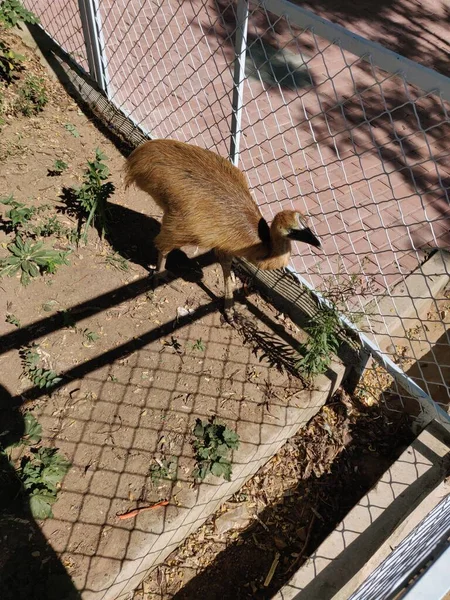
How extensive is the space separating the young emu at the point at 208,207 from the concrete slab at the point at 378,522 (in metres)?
1.57

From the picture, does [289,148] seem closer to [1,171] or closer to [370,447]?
[1,171]

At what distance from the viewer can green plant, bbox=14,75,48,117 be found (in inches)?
207

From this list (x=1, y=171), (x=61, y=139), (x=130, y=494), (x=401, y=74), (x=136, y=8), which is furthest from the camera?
(x=136, y=8)

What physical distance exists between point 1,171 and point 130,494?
10.4ft

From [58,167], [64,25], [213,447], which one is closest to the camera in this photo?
[213,447]

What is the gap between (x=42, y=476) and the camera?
2996 millimetres

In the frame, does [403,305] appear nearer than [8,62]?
Yes

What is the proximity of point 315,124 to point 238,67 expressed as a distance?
2.21m

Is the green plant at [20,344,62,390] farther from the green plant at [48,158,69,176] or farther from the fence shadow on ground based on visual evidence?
the green plant at [48,158,69,176]

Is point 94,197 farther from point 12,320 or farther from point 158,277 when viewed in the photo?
point 12,320

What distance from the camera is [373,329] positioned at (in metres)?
3.93

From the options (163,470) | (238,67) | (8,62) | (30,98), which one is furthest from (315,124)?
(163,470)

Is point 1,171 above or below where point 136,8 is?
below

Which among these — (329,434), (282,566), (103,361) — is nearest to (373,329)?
(329,434)
